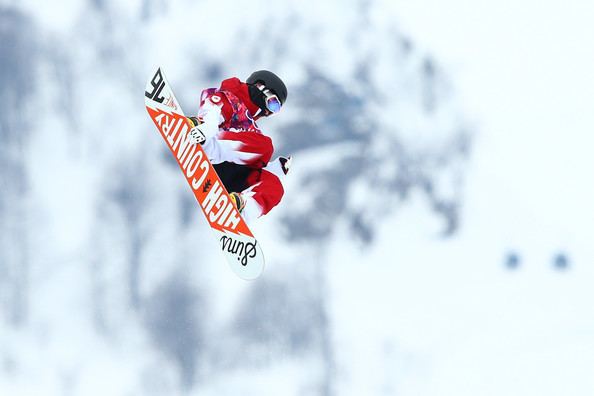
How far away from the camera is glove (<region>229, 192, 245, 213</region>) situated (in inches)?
464

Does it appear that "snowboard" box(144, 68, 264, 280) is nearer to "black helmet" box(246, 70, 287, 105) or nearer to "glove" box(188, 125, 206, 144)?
"glove" box(188, 125, 206, 144)

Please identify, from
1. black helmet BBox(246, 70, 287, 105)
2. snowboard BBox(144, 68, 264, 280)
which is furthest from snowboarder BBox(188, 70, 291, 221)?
snowboard BBox(144, 68, 264, 280)

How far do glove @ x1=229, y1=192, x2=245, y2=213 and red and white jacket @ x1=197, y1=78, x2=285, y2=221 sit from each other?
81 millimetres

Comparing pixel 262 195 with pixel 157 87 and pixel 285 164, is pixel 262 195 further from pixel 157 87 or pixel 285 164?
pixel 157 87

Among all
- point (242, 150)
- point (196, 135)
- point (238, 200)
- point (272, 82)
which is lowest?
point (238, 200)

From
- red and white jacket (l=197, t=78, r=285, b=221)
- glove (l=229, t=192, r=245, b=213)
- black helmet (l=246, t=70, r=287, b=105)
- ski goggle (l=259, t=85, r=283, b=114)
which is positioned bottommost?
glove (l=229, t=192, r=245, b=213)

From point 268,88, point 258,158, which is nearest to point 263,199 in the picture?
point 258,158

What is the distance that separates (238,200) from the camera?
11852 millimetres

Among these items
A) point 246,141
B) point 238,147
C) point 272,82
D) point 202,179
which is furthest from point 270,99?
point 202,179

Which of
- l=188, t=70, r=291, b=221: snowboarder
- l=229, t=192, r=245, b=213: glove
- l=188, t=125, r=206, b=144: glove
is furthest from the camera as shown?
l=188, t=70, r=291, b=221: snowboarder

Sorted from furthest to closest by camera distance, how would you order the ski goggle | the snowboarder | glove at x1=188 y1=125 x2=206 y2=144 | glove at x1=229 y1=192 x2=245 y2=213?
1. the ski goggle
2. the snowboarder
3. glove at x1=229 y1=192 x2=245 y2=213
4. glove at x1=188 y1=125 x2=206 y2=144

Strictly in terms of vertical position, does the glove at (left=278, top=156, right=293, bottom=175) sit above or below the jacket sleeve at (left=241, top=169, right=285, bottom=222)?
above

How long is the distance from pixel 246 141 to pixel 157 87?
127cm

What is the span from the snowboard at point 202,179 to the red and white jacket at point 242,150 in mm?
282
